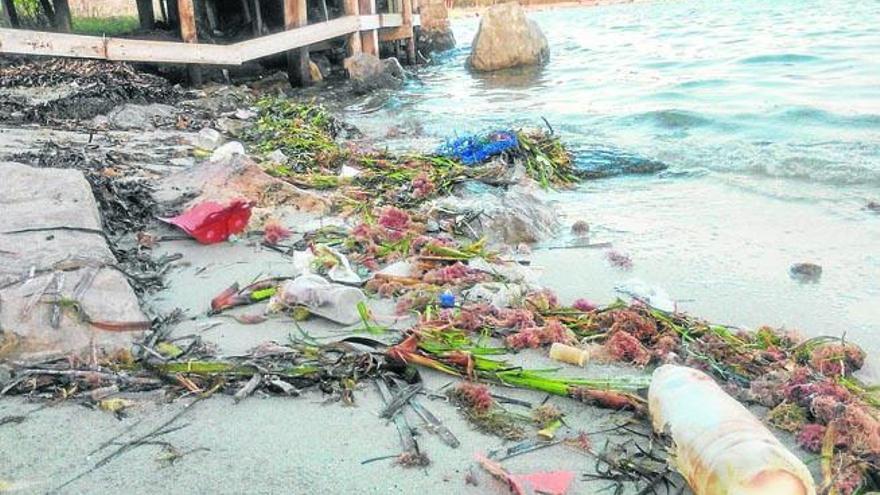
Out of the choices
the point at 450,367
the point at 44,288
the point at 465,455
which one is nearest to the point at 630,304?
the point at 450,367

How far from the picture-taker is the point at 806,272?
4.51 metres

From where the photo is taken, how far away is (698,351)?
10.6 feet

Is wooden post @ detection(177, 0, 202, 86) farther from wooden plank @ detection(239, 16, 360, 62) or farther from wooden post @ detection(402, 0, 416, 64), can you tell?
wooden post @ detection(402, 0, 416, 64)

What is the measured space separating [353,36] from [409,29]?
9.93 feet

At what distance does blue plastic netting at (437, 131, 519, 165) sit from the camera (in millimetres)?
7160

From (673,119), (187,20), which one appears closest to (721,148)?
(673,119)

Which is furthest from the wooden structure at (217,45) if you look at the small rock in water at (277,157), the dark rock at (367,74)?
the small rock in water at (277,157)

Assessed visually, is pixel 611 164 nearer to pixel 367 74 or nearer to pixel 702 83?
pixel 702 83

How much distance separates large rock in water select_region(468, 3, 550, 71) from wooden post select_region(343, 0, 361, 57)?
3.76 m

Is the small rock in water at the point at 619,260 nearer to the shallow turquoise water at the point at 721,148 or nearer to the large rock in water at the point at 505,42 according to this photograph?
the shallow turquoise water at the point at 721,148

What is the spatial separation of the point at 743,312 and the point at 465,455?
7.31 ft

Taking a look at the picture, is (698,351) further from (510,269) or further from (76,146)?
(76,146)

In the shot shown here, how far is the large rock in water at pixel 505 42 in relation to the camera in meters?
17.7

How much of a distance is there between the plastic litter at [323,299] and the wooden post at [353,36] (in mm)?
11883
